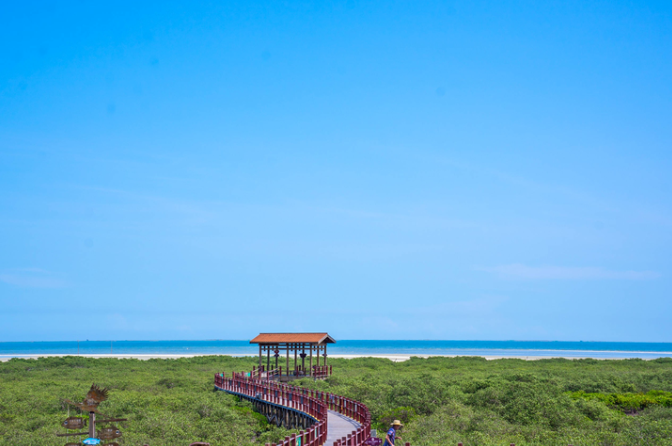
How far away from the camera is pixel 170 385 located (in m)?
37.9

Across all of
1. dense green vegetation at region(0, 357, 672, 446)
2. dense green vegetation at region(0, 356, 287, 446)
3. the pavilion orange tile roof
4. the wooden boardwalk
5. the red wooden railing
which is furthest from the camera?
the pavilion orange tile roof

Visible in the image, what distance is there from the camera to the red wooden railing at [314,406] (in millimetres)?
15117

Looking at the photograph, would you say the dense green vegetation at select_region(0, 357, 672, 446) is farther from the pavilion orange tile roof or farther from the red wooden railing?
the pavilion orange tile roof

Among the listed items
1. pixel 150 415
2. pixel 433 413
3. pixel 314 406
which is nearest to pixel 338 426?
pixel 314 406

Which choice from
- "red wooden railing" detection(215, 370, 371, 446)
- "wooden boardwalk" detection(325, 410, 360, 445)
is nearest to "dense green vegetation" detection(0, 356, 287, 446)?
"red wooden railing" detection(215, 370, 371, 446)

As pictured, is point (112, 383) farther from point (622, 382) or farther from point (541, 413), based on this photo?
point (622, 382)

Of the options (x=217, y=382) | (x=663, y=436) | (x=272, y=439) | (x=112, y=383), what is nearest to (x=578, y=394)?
(x=663, y=436)

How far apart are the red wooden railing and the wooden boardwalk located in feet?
0.82

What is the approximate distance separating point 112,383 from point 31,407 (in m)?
11.8

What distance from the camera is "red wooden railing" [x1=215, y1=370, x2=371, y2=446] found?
1512cm

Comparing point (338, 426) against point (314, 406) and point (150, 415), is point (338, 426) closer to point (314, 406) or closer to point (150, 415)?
point (314, 406)

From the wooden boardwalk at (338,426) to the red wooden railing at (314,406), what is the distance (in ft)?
0.82

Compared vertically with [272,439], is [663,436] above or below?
above

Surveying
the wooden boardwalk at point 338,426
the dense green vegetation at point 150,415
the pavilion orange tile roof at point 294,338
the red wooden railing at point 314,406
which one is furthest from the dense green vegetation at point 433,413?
the pavilion orange tile roof at point 294,338
